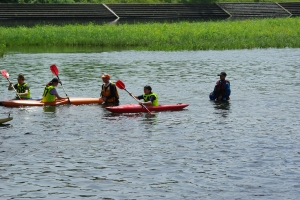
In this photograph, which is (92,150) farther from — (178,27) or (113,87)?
(178,27)

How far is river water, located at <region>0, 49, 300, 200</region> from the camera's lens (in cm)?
1544

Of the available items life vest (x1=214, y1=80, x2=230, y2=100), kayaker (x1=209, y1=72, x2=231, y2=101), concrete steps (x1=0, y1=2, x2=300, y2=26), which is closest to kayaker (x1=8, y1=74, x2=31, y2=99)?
kayaker (x1=209, y1=72, x2=231, y2=101)

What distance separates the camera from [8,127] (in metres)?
22.2

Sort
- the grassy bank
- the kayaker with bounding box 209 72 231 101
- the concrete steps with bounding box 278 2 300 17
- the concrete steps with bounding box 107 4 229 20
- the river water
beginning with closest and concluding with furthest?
1. the river water
2. the kayaker with bounding box 209 72 231 101
3. the grassy bank
4. the concrete steps with bounding box 107 4 229 20
5. the concrete steps with bounding box 278 2 300 17

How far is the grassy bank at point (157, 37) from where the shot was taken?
51.3m

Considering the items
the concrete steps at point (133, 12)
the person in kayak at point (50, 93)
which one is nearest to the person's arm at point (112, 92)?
the person in kayak at point (50, 93)

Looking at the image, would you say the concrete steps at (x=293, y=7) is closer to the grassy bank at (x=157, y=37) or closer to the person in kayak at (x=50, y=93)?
the grassy bank at (x=157, y=37)

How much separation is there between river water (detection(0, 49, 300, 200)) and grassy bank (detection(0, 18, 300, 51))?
1668cm

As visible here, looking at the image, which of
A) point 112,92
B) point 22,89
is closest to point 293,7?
point 112,92

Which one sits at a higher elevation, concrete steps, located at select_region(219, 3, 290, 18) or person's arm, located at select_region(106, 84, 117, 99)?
concrete steps, located at select_region(219, 3, 290, 18)

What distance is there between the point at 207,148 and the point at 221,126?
3384mm

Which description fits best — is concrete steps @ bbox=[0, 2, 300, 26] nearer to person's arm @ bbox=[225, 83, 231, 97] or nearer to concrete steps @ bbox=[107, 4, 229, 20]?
concrete steps @ bbox=[107, 4, 229, 20]

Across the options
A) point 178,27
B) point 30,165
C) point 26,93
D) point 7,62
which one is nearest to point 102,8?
point 178,27

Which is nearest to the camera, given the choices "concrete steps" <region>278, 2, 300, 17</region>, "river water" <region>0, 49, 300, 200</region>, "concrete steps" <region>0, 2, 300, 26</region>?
"river water" <region>0, 49, 300, 200</region>
